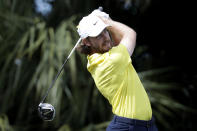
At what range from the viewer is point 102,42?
1.77 meters

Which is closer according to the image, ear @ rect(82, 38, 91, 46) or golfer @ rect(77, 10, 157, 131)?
golfer @ rect(77, 10, 157, 131)

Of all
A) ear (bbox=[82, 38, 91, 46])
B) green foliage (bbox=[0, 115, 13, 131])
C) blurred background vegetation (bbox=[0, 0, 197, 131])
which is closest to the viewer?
ear (bbox=[82, 38, 91, 46])

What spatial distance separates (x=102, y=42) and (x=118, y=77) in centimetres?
21

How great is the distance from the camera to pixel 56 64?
3.60 metres

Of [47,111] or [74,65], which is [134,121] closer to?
[47,111]

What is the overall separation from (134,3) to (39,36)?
1287mm

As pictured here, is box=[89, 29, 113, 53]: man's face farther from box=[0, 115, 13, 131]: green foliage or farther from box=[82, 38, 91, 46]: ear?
box=[0, 115, 13, 131]: green foliage

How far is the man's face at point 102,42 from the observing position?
69.2 inches

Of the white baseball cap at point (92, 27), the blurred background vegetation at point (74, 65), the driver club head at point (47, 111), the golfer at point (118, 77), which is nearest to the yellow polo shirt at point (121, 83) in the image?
the golfer at point (118, 77)

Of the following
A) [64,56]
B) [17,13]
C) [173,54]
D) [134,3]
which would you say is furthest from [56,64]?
[173,54]

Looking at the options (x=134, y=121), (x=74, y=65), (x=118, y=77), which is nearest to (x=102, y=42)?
(x=118, y=77)

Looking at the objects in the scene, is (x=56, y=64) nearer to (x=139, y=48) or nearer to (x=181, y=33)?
(x=139, y=48)

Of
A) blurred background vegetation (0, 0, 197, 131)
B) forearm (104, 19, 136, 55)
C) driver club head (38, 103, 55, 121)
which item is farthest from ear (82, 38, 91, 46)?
blurred background vegetation (0, 0, 197, 131)

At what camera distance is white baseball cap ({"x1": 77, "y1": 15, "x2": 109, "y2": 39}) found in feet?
5.66
